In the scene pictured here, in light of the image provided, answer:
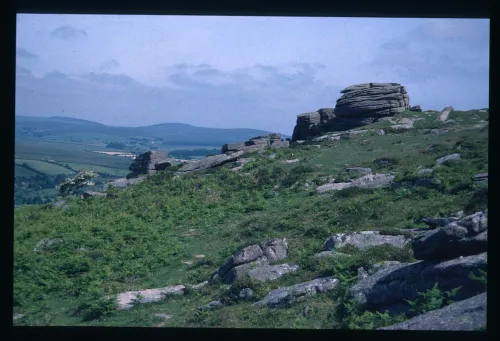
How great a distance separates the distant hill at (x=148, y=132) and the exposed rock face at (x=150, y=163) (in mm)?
17523

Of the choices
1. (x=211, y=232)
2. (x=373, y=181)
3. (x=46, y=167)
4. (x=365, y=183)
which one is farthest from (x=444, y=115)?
(x=46, y=167)

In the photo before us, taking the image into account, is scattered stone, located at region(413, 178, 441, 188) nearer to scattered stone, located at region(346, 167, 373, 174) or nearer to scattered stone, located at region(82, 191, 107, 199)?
scattered stone, located at region(346, 167, 373, 174)

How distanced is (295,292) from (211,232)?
5.38m

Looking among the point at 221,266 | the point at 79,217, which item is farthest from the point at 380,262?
the point at 79,217

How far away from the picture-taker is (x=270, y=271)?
9711 millimetres

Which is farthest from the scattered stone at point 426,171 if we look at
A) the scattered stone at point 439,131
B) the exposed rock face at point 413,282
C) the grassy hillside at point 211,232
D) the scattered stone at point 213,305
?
the scattered stone at point 439,131

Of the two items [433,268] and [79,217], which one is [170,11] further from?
[79,217]

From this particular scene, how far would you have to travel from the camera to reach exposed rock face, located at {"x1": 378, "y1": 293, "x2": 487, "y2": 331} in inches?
230

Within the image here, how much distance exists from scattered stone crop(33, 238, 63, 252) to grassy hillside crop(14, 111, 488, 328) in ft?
0.72

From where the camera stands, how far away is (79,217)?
55.6 feet

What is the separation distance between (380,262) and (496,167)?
3.50 meters

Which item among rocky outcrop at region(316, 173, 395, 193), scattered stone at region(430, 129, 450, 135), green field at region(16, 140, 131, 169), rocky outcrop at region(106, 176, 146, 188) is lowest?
rocky outcrop at region(106, 176, 146, 188)

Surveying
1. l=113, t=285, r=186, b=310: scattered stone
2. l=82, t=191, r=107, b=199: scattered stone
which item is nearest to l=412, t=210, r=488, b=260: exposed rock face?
l=113, t=285, r=186, b=310: scattered stone

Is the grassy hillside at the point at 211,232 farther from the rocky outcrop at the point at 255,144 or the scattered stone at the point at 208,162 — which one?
the rocky outcrop at the point at 255,144
